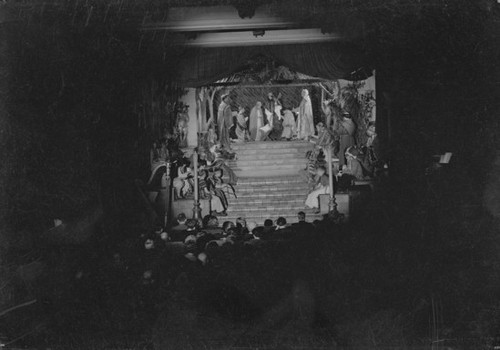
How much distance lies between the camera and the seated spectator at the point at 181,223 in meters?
4.49

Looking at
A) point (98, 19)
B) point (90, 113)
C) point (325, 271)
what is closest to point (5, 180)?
point (90, 113)

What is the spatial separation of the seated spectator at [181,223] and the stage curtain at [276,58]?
1.17m

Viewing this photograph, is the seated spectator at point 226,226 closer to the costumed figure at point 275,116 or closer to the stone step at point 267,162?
the stone step at point 267,162

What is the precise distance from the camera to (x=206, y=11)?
432cm

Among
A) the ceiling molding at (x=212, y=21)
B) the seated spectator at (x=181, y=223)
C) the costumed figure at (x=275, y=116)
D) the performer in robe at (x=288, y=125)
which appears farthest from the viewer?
the costumed figure at (x=275, y=116)

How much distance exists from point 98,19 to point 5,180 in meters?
1.53

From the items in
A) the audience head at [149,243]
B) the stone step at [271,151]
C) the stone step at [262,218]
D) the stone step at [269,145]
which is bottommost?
the audience head at [149,243]

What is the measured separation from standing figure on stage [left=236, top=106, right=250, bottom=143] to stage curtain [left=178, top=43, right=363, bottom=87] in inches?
22.9

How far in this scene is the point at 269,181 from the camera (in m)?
4.62

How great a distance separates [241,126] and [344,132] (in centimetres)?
109

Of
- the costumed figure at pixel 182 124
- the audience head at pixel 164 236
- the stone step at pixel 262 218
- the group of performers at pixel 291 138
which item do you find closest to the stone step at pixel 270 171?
the group of performers at pixel 291 138

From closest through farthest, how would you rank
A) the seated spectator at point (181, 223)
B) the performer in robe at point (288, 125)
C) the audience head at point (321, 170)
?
the seated spectator at point (181, 223), the audience head at point (321, 170), the performer in robe at point (288, 125)

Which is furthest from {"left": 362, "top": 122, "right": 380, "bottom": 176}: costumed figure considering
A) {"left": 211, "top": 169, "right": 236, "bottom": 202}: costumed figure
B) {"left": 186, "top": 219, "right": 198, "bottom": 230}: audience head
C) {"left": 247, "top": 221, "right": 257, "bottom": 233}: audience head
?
{"left": 186, "top": 219, "right": 198, "bottom": 230}: audience head

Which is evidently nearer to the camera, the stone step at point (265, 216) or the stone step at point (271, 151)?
the stone step at point (265, 216)
